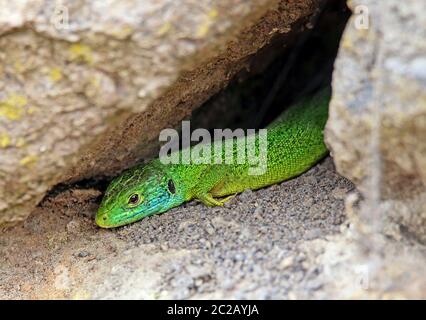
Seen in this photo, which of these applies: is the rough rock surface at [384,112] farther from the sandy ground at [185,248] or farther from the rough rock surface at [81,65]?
the rough rock surface at [81,65]

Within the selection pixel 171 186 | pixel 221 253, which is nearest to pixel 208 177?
pixel 171 186

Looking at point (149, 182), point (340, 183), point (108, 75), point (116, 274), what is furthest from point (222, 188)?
point (108, 75)

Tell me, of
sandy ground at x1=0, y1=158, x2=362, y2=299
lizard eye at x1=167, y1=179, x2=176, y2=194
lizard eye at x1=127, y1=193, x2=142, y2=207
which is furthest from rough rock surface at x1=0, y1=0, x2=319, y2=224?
lizard eye at x1=167, y1=179, x2=176, y2=194

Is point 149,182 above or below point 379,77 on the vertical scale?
below

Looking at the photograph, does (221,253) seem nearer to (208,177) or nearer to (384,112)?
(208,177)

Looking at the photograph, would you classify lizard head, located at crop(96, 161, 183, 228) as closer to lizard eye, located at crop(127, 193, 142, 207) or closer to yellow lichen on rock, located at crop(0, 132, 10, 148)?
lizard eye, located at crop(127, 193, 142, 207)

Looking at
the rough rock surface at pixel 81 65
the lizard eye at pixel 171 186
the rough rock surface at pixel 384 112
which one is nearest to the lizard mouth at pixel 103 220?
the lizard eye at pixel 171 186

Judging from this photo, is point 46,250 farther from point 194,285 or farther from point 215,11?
point 215,11
